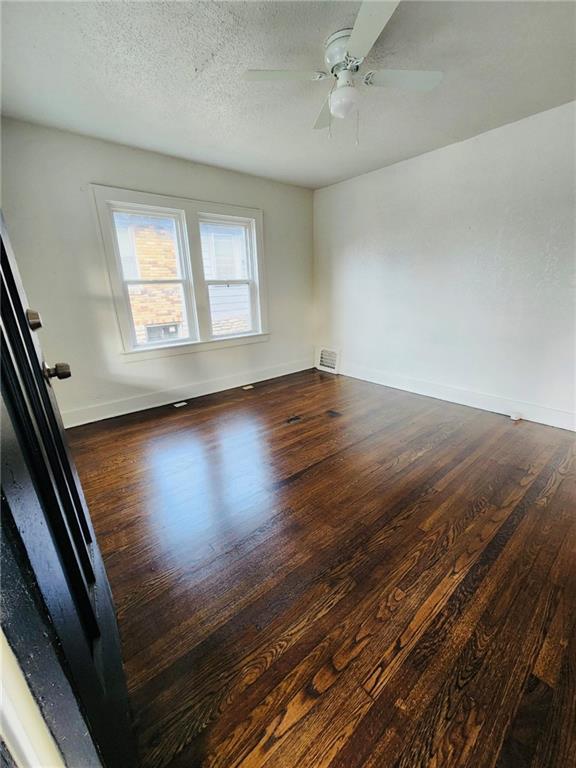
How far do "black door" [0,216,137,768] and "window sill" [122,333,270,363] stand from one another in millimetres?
2474

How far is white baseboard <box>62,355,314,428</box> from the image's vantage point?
10.1 feet

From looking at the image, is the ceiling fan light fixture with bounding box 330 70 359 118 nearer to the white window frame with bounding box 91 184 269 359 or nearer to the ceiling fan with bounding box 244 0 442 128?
the ceiling fan with bounding box 244 0 442 128

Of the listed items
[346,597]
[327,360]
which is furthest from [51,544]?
[327,360]

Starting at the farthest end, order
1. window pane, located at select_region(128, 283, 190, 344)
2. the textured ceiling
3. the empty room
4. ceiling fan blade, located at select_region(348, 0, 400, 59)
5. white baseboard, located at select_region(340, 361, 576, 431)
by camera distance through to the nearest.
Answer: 1. window pane, located at select_region(128, 283, 190, 344)
2. white baseboard, located at select_region(340, 361, 576, 431)
3. the textured ceiling
4. ceiling fan blade, located at select_region(348, 0, 400, 59)
5. the empty room

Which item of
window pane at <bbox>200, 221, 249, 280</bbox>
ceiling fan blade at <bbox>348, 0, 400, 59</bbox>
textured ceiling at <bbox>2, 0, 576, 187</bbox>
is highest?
textured ceiling at <bbox>2, 0, 576, 187</bbox>

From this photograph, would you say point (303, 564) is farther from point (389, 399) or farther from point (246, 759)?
point (389, 399)

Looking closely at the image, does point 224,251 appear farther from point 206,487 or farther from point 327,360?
point 206,487

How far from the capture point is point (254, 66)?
187 cm

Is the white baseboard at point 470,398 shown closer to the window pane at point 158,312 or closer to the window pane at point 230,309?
the window pane at point 230,309

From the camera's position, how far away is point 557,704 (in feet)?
3.29

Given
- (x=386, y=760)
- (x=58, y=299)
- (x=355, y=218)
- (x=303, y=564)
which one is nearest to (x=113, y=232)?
(x=58, y=299)

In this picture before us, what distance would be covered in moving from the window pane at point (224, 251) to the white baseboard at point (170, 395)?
4.07 feet

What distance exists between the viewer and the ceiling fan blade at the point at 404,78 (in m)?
1.65

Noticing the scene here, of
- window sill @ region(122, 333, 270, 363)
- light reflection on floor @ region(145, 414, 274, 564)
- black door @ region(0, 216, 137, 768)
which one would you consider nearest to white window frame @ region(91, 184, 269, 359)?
window sill @ region(122, 333, 270, 363)
